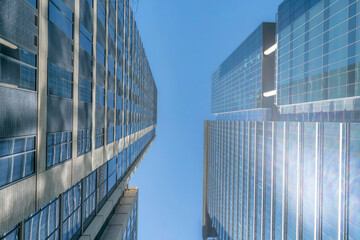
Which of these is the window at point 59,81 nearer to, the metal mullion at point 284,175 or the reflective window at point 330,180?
the reflective window at point 330,180

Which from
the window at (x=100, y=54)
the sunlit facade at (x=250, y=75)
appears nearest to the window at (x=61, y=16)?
the window at (x=100, y=54)

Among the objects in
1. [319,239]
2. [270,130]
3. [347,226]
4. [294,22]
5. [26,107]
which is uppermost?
[294,22]

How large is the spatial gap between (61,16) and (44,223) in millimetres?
15070

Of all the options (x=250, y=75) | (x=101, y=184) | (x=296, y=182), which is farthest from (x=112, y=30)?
(x=250, y=75)

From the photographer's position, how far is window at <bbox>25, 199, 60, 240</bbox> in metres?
10.9

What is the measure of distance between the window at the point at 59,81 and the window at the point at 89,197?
10.1 meters

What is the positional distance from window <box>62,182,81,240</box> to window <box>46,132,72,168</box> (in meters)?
3.72

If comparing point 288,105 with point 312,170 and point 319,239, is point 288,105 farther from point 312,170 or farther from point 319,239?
point 319,239

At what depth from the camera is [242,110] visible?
7481 cm

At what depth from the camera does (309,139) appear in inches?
1078

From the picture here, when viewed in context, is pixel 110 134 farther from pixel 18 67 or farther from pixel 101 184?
pixel 18 67

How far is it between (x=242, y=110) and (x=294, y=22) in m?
40.2

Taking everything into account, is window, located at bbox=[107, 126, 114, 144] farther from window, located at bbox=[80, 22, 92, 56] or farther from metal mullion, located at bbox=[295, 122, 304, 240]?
metal mullion, located at bbox=[295, 122, 304, 240]

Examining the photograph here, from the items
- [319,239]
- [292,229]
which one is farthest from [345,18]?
[292,229]
